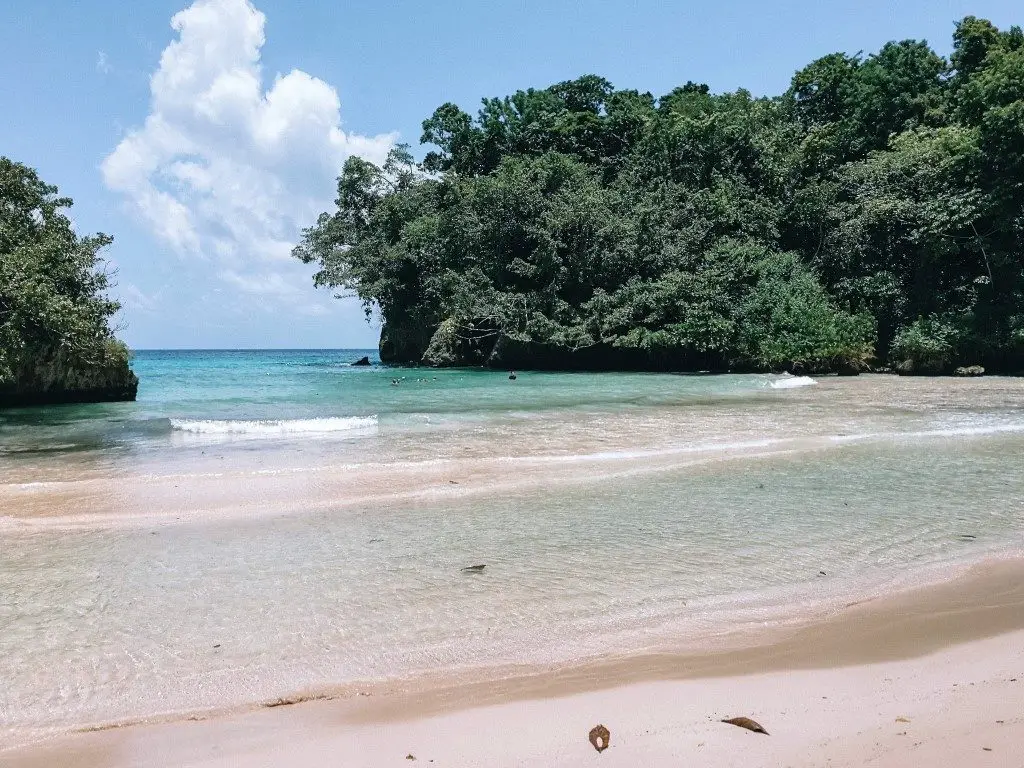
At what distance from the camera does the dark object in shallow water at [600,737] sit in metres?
2.97

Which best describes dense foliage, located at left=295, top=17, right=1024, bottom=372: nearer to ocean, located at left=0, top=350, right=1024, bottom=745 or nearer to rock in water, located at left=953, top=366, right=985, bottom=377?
rock in water, located at left=953, top=366, right=985, bottom=377

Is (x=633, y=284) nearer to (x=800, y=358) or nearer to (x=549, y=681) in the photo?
(x=800, y=358)

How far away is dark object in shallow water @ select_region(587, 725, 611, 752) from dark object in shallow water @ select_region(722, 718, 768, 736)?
1.76ft

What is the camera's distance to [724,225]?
37.8 metres

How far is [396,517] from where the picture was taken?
296 inches

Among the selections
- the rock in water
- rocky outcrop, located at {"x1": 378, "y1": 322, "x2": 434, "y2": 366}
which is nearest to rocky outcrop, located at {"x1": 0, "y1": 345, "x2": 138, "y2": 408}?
rocky outcrop, located at {"x1": 378, "y1": 322, "x2": 434, "y2": 366}

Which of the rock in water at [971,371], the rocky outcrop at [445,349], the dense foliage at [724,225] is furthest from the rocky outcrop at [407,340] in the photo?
the rock in water at [971,371]

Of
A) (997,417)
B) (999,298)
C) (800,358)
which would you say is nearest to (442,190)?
(800,358)

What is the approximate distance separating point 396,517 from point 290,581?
2179 mm

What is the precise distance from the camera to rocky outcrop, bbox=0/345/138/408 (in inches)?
779

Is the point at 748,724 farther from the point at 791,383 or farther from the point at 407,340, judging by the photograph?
the point at 407,340

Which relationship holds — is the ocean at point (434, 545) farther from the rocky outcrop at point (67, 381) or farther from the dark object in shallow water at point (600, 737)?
the rocky outcrop at point (67, 381)

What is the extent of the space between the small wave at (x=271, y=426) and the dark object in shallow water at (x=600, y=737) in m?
12.6

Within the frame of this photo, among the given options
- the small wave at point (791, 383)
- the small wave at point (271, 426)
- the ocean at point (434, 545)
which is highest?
the small wave at point (791, 383)
